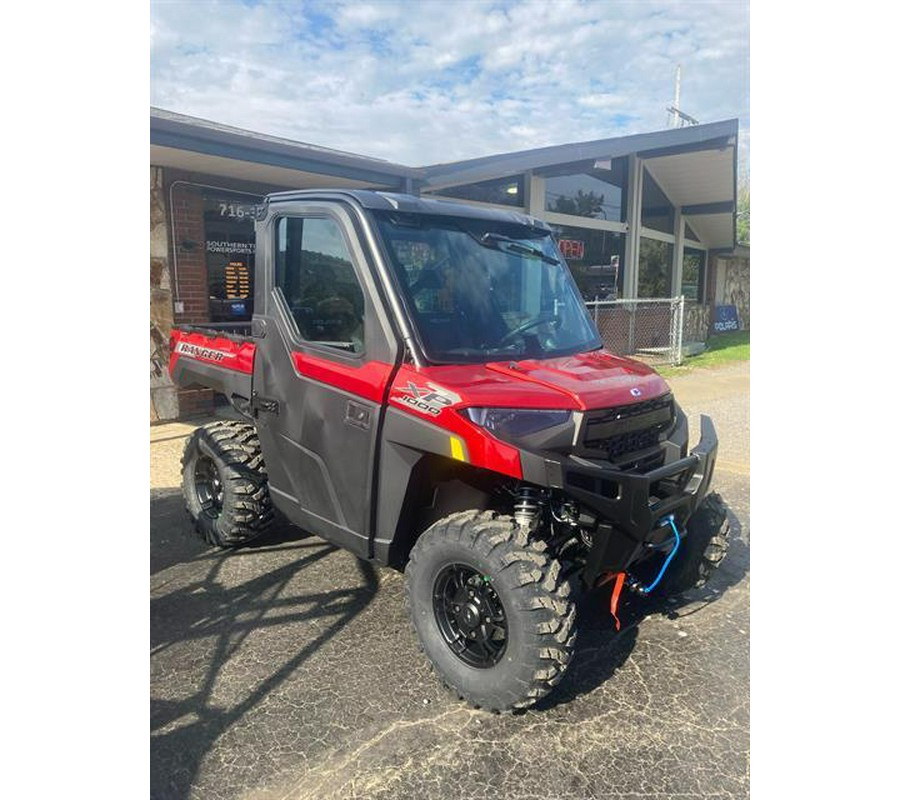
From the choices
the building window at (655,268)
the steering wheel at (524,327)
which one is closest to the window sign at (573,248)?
the building window at (655,268)

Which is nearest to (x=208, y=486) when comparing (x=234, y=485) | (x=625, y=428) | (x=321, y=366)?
(x=234, y=485)

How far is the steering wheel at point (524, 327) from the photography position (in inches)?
130

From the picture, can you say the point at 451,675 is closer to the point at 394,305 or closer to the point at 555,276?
the point at 394,305

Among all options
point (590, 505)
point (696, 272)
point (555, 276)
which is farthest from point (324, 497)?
point (696, 272)

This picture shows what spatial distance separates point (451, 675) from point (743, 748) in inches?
47.0

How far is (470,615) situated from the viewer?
292 cm

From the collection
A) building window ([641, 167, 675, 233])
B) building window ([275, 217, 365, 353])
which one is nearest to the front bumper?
building window ([275, 217, 365, 353])

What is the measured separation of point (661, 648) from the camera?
134 inches

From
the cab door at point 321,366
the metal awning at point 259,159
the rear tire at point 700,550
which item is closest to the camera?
the cab door at point 321,366

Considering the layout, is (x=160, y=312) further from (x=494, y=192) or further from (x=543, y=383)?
(x=543, y=383)

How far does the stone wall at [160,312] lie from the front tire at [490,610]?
5732 millimetres

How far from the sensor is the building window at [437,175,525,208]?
1073 centimetres

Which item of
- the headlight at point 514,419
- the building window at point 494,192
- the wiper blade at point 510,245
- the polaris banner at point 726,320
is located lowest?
the headlight at point 514,419

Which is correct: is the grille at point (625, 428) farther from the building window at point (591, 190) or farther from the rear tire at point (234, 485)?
the building window at point (591, 190)
